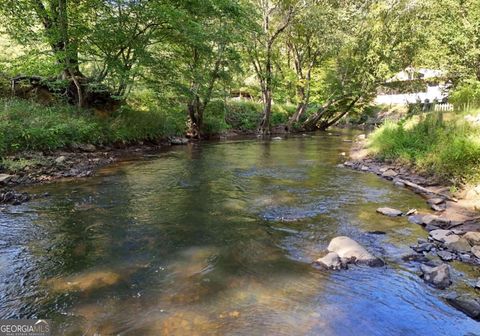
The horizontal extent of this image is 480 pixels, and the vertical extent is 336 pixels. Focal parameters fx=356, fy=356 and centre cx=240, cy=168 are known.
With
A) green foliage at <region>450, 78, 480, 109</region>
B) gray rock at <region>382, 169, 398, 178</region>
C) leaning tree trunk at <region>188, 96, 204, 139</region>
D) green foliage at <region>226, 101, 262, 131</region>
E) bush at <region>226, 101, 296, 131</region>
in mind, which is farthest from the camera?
bush at <region>226, 101, 296, 131</region>

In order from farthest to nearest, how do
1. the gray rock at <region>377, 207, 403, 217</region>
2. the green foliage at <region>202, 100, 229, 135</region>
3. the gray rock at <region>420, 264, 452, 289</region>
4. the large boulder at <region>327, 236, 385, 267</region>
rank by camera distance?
the green foliage at <region>202, 100, 229, 135</region> → the gray rock at <region>377, 207, 403, 217</region> → the large boulder at <region>327, 236, 385, 267</region> → the gray rock at <region>420, 264, 452, 289</region>

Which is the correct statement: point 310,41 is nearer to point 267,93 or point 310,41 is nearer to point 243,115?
point 267,93

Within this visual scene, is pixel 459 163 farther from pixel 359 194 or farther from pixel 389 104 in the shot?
pixel 389 104

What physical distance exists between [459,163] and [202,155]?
907cm

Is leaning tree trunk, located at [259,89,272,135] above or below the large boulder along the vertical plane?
above

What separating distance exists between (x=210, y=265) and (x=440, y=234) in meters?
3.70

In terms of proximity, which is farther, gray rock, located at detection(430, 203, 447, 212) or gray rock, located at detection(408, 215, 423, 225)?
gray rock, located at detection(430, 203, 447, 212)

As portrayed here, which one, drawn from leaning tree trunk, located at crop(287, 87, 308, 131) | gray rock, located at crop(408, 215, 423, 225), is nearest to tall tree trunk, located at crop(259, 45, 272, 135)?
leaning tree trunk, located at crop(287, 87, 308, 131)

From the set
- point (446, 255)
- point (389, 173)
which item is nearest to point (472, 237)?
point (446, 255)

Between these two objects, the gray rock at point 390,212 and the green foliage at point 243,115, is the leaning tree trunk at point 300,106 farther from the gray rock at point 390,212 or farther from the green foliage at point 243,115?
the gray rock at point 390,212

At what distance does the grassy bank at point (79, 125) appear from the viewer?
10.3 m

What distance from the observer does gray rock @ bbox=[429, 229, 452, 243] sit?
553 centimetres

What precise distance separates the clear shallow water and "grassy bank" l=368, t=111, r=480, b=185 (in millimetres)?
1306

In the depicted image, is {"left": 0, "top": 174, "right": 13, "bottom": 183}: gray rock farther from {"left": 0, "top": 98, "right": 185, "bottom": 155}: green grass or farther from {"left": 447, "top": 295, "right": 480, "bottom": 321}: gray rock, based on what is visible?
{"left": 447, "top": 295, "right": 480, "bottom": 321}: gray rock
